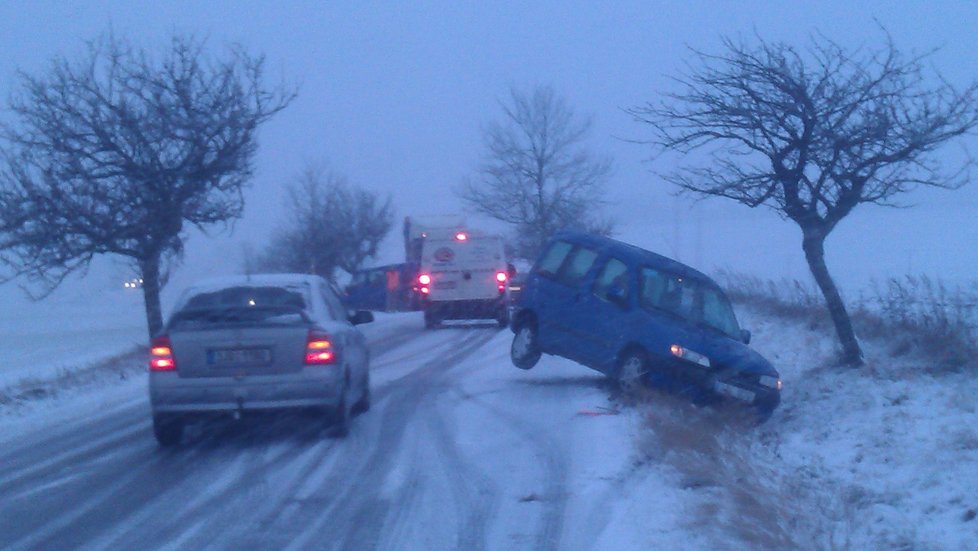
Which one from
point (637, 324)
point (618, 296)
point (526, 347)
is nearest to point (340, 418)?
point (637, 324)

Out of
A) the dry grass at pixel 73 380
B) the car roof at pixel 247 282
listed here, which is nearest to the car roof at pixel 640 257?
the car roof at pixel 247 282

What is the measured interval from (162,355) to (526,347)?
6.71 meters

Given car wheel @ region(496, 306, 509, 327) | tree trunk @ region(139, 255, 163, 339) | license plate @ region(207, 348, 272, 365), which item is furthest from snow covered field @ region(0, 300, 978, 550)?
car wheel @ region(496, 306, 509, 327)

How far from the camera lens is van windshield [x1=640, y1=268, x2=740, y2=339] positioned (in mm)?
14211

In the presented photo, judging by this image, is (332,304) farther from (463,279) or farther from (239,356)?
(463,279)

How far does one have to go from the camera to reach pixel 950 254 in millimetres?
24953

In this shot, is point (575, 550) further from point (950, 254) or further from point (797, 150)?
point (950, 254)

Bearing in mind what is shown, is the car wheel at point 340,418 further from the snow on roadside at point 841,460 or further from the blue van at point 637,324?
the blue van at point 637,324

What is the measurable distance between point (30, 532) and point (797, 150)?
1053 cm

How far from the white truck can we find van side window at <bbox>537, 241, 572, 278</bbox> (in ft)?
44.4

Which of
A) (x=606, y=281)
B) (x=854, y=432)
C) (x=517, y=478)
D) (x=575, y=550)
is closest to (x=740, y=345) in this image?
(x=606, y=281)

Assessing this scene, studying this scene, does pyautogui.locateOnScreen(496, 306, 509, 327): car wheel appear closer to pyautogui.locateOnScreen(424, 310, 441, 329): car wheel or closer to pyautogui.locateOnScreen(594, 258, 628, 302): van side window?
pyautogui.locateOnScreen(424, 310, 441, 329): car wheel

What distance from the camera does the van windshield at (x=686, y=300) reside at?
14211mm

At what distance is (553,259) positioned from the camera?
16141 millimetres
